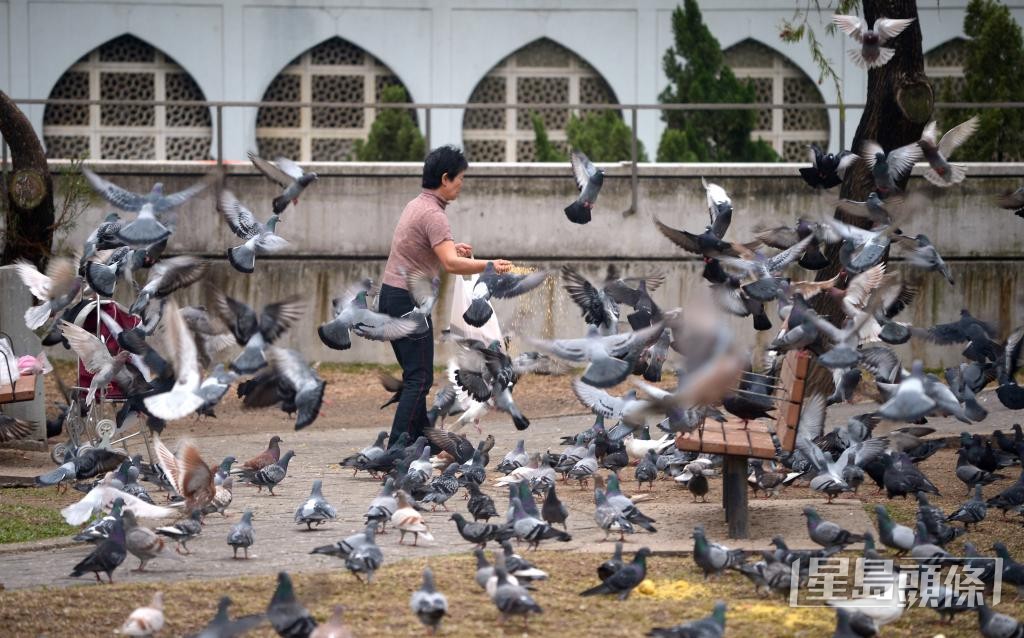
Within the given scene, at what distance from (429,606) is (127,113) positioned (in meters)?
16.7

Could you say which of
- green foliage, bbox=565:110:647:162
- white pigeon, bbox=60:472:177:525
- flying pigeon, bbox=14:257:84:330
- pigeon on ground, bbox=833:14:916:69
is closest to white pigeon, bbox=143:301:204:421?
white pigeon, bbox=60:472:177:525

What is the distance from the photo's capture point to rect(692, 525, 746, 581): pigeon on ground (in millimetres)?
6320

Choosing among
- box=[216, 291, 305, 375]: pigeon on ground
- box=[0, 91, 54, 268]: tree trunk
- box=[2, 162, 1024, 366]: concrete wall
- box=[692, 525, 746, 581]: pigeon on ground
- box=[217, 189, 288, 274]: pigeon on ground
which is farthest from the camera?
box=[2, 162, 1024, 366]: concrete wall

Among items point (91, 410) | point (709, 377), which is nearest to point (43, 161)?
point (91, 410)

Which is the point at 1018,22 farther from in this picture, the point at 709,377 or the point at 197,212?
the point at 709,377

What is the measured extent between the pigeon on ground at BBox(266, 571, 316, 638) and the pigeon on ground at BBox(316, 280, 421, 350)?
10.4 ft

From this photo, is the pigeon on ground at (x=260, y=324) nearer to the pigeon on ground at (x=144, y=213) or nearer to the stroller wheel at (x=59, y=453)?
the pigeon on ground at (x=144, y=213)

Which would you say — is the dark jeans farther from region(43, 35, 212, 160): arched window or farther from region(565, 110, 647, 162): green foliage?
region(43, 35, 212, 160): arched window

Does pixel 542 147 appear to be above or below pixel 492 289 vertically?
above

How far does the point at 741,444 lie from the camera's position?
7012mm

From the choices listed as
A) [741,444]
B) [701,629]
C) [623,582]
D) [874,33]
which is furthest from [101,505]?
[874,33]

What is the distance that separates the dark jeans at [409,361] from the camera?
28.6 ft

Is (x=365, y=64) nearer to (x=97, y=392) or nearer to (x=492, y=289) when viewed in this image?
(x=97, y=392)

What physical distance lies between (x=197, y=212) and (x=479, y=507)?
9424 millimetres
